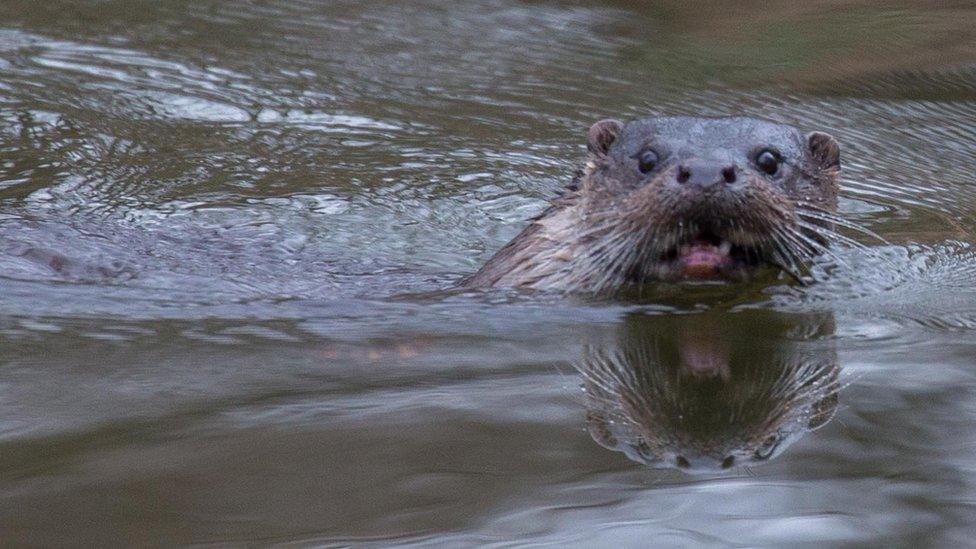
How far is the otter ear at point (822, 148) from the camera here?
4645mm

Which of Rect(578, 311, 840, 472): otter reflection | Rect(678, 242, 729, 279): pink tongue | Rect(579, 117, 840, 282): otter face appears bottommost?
Rect(578, 311, 840, 472): otter reflection

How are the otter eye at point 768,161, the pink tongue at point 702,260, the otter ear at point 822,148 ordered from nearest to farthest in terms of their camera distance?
the pink tongue at point 702,260 < the otter eye at point 768,161 < the otter ear at point 822,148

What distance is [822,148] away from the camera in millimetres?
4668

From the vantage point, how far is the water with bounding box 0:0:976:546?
8.68ft

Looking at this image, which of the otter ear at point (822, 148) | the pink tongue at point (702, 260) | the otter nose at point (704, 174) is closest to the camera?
the otter nose at point (704, 174)

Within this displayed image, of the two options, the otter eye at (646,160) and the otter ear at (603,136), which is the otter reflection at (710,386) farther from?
the otter ear at (603,136)

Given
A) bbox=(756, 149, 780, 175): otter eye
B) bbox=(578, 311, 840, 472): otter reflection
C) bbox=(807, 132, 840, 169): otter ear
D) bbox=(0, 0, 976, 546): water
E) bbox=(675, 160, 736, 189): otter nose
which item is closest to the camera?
bbox=(0, 0, 976, 546): water

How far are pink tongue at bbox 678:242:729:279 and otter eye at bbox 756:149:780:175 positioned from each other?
1.02 ft

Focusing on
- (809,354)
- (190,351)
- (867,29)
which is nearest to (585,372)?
(809,354)

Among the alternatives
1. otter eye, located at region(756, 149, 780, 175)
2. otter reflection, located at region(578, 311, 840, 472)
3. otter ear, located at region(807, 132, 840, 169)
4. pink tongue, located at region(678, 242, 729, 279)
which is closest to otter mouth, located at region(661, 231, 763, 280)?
pink tongue, located at region(678, 242, 729, 279)

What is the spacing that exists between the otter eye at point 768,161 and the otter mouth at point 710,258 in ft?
0.83

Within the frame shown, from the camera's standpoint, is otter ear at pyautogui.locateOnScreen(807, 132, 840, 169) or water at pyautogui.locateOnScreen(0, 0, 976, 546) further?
otter ear at pyautogui.locateOnScreen(807, 132, 840, 169)

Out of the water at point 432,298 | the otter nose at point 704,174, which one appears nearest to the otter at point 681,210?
the otter nose at point 704,174

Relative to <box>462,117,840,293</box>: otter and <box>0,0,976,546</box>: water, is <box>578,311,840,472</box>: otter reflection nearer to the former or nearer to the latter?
<box>0,0,976,546</box>: water
